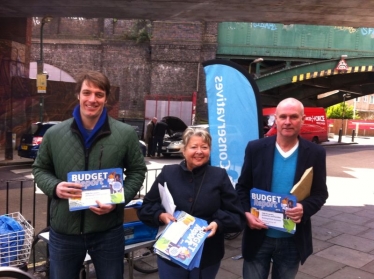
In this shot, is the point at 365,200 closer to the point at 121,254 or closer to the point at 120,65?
the point at 121,254

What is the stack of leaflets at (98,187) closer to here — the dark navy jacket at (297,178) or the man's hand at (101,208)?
the man's hand at (101,208)

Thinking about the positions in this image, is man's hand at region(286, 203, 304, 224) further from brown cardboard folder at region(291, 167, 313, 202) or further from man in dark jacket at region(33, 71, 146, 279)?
man in dark jacket at region(33, 71, 146, 279)

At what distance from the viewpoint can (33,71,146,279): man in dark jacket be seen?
2.59 m

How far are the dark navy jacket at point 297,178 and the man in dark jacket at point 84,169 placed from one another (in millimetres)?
866

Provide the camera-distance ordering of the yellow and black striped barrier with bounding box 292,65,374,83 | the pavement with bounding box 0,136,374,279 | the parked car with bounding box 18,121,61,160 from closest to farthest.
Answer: the pavement with bounding box 0,136,374,279, the parked car with bounding box 18,121,61,160, the yellow and black striped barrier with bounding box 292,65,374,83

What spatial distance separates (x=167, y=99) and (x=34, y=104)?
775 cm

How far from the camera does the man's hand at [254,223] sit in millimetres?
2764

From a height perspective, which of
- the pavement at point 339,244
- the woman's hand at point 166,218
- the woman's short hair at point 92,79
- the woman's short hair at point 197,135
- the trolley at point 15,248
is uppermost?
the woman's short hair at point 92,79

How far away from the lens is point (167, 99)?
2372cm

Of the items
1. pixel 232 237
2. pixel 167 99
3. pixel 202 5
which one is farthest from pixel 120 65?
pixel 232 237

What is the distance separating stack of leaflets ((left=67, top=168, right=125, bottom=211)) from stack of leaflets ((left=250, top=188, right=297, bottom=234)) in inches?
36.6

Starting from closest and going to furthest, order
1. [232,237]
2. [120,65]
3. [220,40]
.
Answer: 1. [232,237]
2. [220,40]
3. [120,65]

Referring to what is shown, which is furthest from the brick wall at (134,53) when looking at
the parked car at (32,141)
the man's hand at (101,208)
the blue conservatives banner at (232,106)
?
the man's hand at (101,208)

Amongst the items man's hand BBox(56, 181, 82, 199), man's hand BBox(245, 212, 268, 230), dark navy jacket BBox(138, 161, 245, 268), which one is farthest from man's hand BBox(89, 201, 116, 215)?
man's hand BBox(245, 212, 268, 230)
